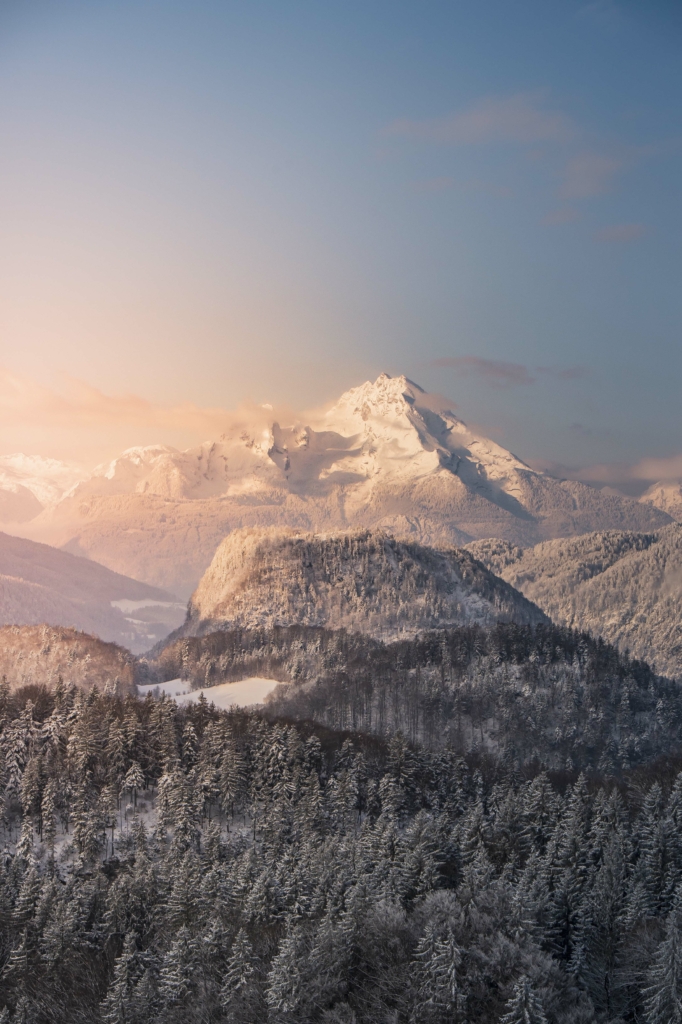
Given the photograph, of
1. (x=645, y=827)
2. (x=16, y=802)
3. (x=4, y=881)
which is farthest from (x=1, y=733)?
(x=645, y=827)

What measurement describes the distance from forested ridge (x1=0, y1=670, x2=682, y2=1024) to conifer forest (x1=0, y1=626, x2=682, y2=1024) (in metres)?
0.32

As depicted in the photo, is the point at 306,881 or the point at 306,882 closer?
the point at 306,882

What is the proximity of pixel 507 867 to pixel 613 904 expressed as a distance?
1354cm

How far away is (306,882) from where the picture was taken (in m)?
103

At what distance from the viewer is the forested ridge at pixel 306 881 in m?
76.5

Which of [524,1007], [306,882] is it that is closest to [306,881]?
[306,882]

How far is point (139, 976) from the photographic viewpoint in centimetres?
9888

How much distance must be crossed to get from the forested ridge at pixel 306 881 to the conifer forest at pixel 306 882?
317 mm

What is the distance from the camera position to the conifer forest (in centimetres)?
7638

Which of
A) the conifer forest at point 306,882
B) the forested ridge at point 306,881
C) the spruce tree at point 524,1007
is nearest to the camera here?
the spruce tree at point 524,1007

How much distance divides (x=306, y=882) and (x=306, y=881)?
0.14 m

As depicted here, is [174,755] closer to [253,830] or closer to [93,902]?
[253,830]

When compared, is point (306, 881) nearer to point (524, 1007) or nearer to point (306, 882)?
point (306, 882)

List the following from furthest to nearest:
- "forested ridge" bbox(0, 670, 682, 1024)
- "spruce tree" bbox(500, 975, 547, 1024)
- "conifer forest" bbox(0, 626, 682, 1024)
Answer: "forested ridge" bbox(0, 670, 682, 1024)
"conifer forest" bbox(0, 626, 682, 1024)
"spruce tree" bbox(500, 975, 547, 1024)
